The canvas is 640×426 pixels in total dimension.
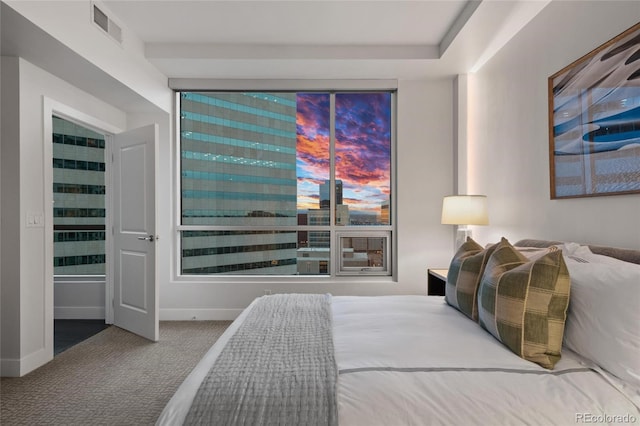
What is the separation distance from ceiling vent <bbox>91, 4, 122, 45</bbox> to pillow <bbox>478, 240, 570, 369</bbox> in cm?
322

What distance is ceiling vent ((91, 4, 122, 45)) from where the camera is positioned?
8.27 feet

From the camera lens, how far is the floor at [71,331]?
309cm

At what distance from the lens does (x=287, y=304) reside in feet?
6.75

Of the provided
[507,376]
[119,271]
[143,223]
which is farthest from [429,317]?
[119,271]

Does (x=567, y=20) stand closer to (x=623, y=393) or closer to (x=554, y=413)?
(x=623, y=393)

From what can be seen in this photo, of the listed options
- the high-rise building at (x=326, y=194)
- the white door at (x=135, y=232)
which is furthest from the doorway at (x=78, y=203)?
A: the high-rise building at (x=326, y=194)

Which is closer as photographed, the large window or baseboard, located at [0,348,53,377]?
baseboard, located at [0,348,53,377]

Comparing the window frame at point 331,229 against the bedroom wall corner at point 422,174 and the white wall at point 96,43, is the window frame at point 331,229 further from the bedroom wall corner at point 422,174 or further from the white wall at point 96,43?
the white wall at point 96,43

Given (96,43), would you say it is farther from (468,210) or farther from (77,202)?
(468,210)

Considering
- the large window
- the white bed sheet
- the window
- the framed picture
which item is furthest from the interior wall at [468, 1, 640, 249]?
the window

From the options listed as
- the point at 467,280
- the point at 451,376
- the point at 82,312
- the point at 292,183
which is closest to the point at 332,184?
the point at 292,183

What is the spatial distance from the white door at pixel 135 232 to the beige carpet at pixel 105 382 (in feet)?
Answer: 0.86

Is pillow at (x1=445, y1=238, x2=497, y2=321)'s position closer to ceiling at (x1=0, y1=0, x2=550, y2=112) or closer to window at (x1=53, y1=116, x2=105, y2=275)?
ceiling at (x1=0, y1=0, x2=550, y2=112)

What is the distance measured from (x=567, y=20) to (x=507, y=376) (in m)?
2.25
